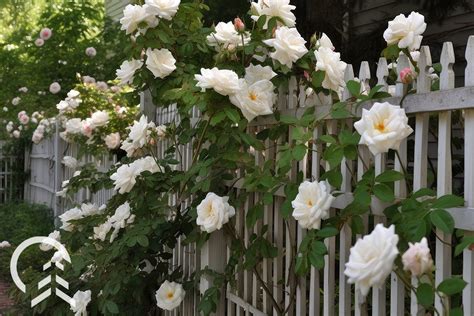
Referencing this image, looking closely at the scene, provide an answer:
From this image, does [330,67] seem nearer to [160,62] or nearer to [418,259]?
[160,62]

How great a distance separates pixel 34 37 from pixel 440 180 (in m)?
10.9

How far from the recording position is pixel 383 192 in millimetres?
2314

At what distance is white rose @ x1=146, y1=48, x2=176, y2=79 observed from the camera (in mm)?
3459

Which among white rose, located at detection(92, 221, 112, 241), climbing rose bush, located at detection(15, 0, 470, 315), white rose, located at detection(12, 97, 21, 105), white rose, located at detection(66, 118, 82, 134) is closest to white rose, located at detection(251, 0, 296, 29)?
climbing rose bush, located at detection(15, 0, 470, 315)

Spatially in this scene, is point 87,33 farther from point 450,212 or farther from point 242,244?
point 450,212

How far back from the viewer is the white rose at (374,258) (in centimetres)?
182

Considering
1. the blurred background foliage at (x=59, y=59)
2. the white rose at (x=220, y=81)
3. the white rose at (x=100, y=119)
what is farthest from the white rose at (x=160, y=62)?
the blurred background foliage at (x=59, y=59)

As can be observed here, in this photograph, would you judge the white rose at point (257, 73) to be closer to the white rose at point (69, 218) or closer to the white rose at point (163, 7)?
the white rose at point (163, 7)

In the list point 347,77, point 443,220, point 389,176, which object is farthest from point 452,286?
point 347,77

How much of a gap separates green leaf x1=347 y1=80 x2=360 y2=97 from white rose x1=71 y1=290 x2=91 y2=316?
7.68 ft

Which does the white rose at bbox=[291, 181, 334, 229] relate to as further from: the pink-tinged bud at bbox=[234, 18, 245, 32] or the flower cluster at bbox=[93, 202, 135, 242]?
the flower cluster at bbox=[93, 202, 135, 242]

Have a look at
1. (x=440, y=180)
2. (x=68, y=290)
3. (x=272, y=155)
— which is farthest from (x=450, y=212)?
(x=68, y=290)

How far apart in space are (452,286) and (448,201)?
256mm

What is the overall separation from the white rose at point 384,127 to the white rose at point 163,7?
1494mm
